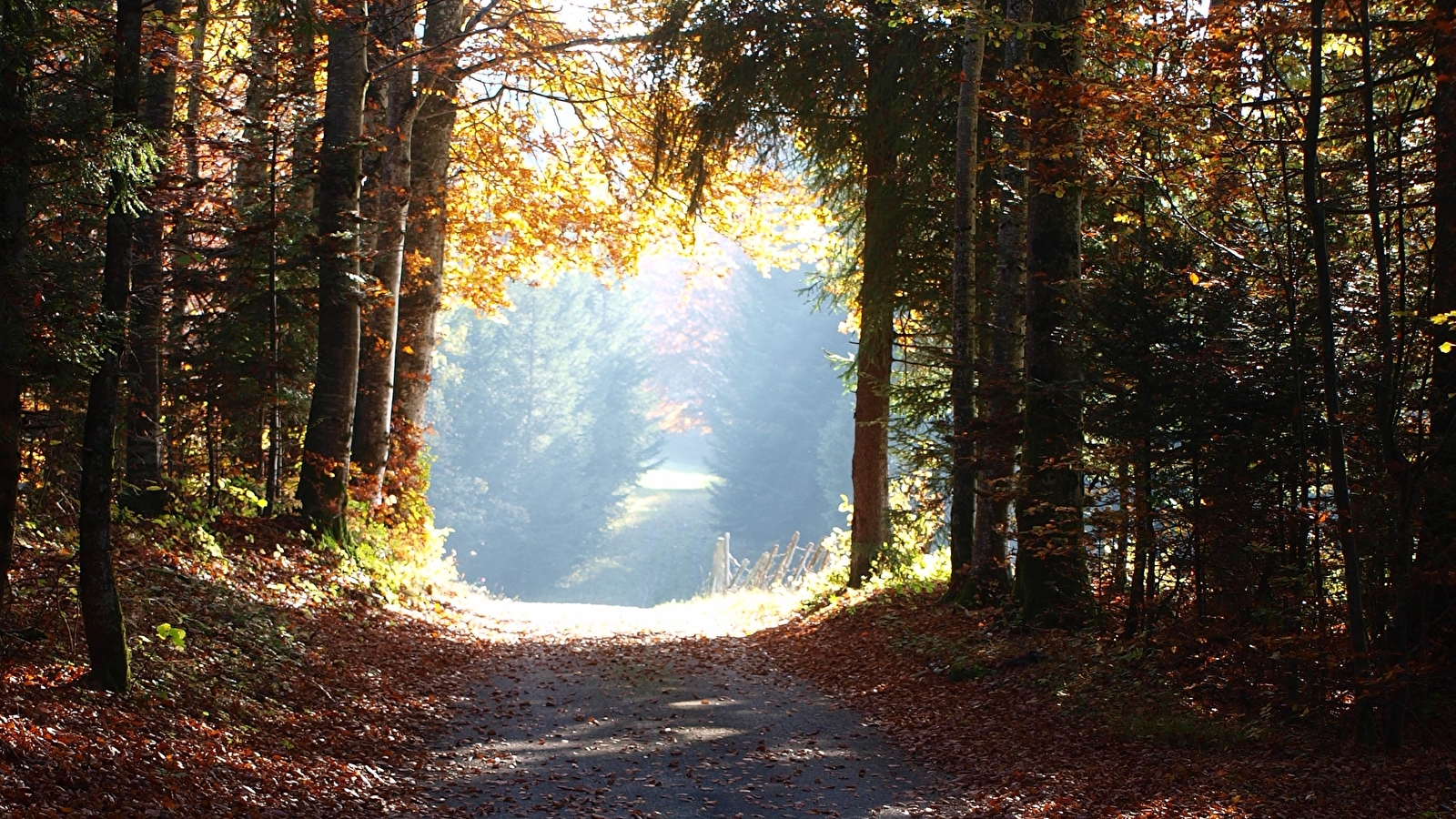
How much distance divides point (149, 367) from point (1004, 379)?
7.36 metres

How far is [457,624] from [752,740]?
6094 mm

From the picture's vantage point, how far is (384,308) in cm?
1363

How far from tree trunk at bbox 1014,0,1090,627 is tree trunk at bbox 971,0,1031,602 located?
321mm

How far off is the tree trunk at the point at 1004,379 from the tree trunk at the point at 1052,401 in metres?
0.32

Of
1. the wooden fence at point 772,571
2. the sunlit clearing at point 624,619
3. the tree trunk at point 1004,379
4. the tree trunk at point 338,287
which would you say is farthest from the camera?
the wooden fence at point 772,571

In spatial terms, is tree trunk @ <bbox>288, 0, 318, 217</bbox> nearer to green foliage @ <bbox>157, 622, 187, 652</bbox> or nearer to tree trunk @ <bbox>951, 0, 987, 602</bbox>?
green foliage @ <bbox>157, 622, 187, 652</bbox>

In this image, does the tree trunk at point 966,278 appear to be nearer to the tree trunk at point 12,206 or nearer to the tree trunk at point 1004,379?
the tree trunk at point 1004,379

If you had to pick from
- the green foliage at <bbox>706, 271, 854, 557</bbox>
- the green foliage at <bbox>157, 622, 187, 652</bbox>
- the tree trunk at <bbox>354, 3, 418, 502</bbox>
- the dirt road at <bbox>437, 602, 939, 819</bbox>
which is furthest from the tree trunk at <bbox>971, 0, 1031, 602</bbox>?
the green foliage at <bbox>706, 271, 854, 557</bbox>

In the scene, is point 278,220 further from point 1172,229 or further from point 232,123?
point 1172,229

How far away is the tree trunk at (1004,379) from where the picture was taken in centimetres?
944

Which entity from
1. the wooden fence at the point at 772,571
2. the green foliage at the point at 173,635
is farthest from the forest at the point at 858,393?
the wooden fence at the point at 772,571

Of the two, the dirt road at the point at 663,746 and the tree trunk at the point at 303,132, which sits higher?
the tree trunk at the point at 303,132

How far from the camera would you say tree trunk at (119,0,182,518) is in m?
8.76

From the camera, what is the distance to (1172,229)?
24.4 ft
